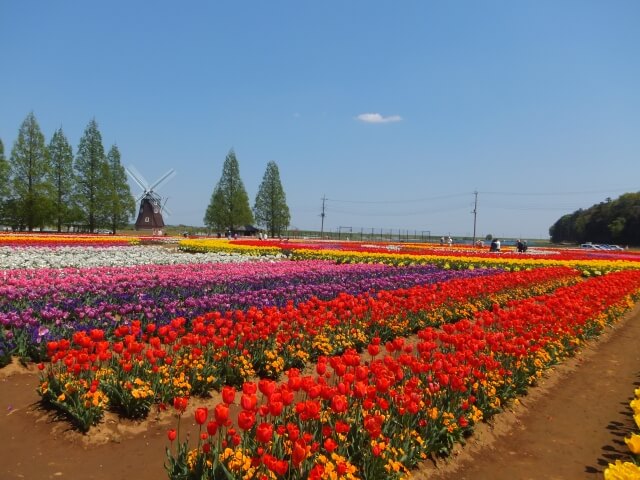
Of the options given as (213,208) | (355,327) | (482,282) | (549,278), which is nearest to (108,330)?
(355,327)

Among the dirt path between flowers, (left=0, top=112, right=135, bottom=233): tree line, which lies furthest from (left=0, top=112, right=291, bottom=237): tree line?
the dirt path between flowers

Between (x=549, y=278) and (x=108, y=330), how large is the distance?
44.2 ft

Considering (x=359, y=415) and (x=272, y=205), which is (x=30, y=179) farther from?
(x=359, y=415)

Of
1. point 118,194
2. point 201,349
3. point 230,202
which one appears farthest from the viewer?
point 230,202

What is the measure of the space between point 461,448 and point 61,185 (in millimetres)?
55921

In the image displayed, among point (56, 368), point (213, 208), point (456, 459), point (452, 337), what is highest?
point (213, 208)

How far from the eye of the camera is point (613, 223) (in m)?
84.9

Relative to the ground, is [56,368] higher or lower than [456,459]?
higher

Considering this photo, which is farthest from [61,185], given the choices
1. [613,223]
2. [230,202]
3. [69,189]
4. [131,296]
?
[613,223]

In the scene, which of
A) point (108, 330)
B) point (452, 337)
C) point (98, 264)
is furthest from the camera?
point (98, 264)

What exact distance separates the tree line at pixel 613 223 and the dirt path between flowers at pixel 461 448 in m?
90.7

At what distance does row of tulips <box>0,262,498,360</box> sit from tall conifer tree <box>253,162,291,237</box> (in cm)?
6364

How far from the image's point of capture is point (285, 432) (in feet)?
10.7

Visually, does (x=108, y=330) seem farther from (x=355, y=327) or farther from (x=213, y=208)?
(x=213, y=208)
